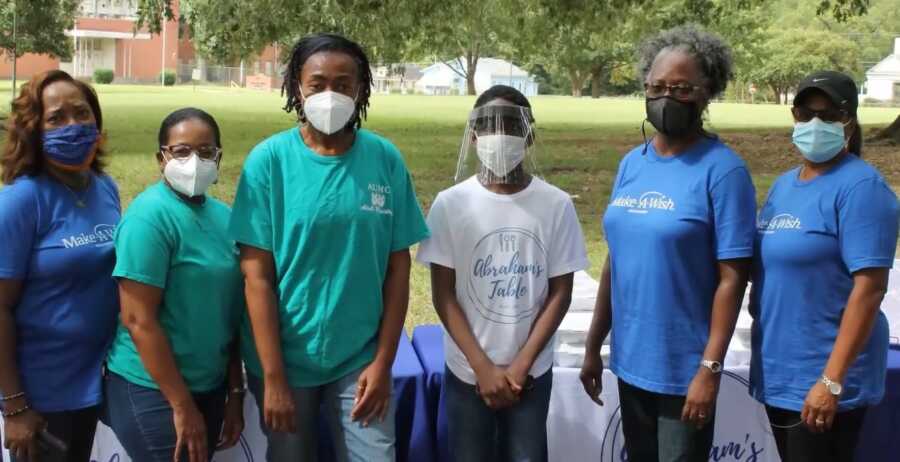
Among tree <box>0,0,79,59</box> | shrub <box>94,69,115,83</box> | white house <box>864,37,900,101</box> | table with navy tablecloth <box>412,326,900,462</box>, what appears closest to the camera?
table with navy tablecloth <box>412,326,900,462</box>

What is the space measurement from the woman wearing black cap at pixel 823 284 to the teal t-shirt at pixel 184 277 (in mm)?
1743

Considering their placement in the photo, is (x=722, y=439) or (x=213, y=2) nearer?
(x=722, y=439)

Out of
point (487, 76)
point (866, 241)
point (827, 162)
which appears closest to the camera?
point (866, 241)

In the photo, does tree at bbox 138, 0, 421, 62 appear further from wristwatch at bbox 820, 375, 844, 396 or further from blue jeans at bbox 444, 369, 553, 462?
wristwatch at bbox 820, 375, 844, 396

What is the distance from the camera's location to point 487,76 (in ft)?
300

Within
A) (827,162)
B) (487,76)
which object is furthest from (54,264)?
(487,76)

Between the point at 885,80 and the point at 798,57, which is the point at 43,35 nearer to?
the point at 798,57

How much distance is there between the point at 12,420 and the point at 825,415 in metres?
2.54

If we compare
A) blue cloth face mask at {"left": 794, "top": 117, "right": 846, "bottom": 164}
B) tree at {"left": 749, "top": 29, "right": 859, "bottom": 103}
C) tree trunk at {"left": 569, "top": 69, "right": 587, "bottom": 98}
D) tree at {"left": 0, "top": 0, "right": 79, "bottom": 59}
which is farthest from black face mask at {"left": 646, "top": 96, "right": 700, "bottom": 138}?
tree at {"left": 749, "top": 29, "right": 859, "bottom": 103}

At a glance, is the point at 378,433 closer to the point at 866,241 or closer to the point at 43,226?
the point at 43,226

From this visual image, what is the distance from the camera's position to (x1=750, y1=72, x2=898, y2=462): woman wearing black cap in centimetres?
293

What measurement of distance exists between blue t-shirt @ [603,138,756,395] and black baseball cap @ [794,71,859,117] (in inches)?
14.3

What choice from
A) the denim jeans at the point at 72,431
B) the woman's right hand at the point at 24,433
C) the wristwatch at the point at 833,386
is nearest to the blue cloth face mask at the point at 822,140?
the wristwatch at the point at 833,386

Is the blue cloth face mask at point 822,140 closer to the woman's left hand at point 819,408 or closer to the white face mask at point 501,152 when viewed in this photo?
the woman's left hand at point 819,408
